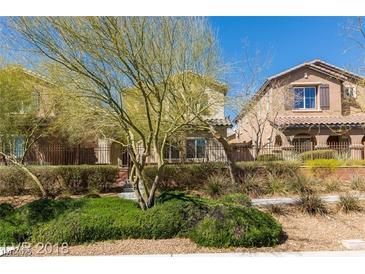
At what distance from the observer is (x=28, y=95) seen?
10539 millimetres

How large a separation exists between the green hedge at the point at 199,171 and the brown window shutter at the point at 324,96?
11356 mm

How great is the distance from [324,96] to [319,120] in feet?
6.61

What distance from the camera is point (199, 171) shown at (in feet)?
37.4

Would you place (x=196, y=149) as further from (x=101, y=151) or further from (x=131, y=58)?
(x=131, y=58)

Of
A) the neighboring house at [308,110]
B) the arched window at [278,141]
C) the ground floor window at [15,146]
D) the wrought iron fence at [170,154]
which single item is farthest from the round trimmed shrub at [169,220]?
the arched window at [278,141]

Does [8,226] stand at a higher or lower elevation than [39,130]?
lower

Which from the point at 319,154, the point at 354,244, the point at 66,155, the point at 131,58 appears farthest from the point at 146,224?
the point at 319,154

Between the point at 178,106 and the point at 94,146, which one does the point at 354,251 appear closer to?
the point at 178,106

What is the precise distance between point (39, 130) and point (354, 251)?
1131 centimetres

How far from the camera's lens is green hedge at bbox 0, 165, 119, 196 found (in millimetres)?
10898

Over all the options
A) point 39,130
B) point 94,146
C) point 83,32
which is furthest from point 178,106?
point 94,146

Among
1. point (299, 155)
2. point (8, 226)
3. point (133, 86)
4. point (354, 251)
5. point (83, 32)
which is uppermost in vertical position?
point (83, 32)

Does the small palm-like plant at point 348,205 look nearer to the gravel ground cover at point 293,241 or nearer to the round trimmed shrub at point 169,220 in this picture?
the gravel ground cover at point 293,241
